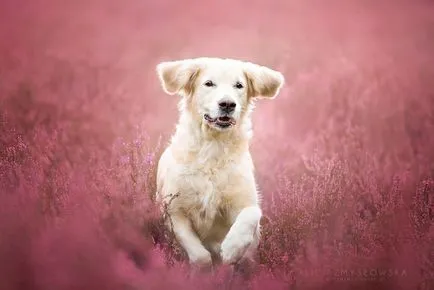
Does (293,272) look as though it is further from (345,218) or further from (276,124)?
(276,124)

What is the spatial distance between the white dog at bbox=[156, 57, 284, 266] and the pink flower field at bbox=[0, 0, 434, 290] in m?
0.09

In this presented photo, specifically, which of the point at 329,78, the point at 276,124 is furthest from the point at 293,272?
the point at 329,78

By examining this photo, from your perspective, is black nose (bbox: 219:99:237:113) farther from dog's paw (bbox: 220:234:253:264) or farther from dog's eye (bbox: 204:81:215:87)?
dog's paw (bbox: 220:234:253:264)

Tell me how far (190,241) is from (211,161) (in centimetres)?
41

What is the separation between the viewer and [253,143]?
3811mm

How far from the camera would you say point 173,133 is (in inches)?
149

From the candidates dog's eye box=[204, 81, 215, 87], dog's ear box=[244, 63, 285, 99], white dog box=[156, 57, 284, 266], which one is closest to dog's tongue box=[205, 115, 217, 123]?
white dog box=[156, 57, 284, 266]

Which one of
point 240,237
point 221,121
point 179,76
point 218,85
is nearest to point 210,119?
point 221,121

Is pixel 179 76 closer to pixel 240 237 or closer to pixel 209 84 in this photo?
pixel 209 84

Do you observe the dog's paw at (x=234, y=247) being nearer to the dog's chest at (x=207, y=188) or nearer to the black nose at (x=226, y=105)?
the dog's chest at (x=207, y=188)

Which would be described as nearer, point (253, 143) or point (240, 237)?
point (240, 237)

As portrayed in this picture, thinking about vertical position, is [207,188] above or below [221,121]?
below

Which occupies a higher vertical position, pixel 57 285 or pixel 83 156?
pixel 83 156

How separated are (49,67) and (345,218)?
1719mm
